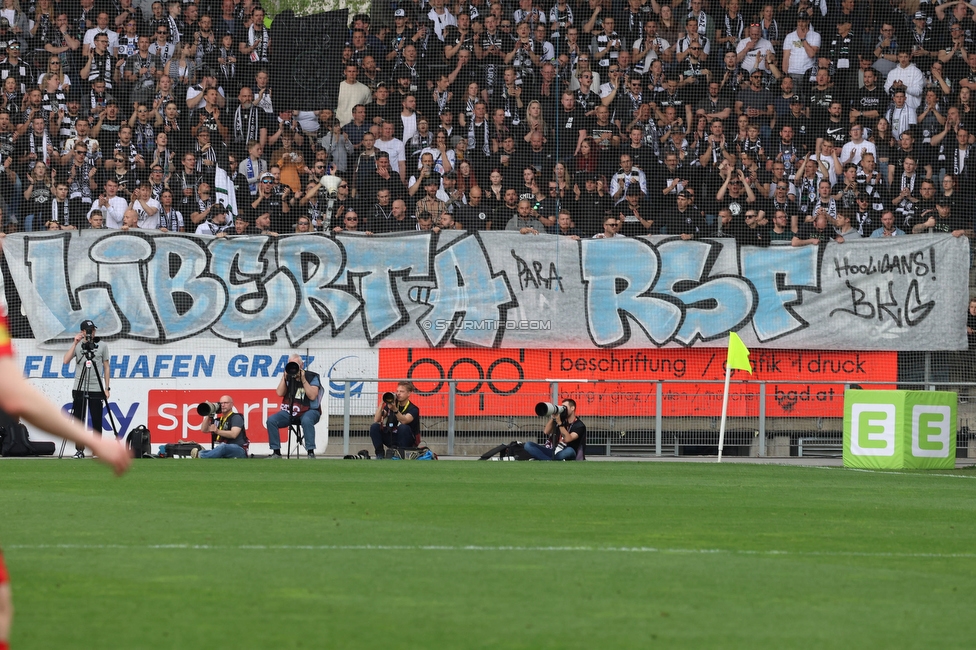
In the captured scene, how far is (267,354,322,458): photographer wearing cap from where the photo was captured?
2270 centimetres

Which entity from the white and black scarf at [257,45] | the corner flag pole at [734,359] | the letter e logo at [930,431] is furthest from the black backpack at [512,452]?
the white and black scarf at [257,45]

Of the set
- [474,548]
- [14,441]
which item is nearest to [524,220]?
[14,441]

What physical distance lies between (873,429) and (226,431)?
10.1 m

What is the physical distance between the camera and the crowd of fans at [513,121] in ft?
84.4

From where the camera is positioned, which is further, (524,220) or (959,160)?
(959,160)

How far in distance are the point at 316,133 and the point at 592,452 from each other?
8077mm

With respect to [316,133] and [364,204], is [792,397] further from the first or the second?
[316,133]

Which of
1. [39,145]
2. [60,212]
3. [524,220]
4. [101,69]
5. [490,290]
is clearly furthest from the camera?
[101,69]

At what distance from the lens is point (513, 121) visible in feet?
86.8

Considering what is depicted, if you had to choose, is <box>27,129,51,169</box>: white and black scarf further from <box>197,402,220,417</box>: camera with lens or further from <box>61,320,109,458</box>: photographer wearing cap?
<box>197,402,220,417</box>: camera with lens

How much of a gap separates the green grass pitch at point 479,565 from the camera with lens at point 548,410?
6260 mm

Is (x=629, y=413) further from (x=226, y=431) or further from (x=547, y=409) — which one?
(x=226, y=431)

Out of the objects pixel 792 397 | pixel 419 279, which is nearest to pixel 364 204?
pixel 419 279

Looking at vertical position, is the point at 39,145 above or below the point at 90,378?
above
